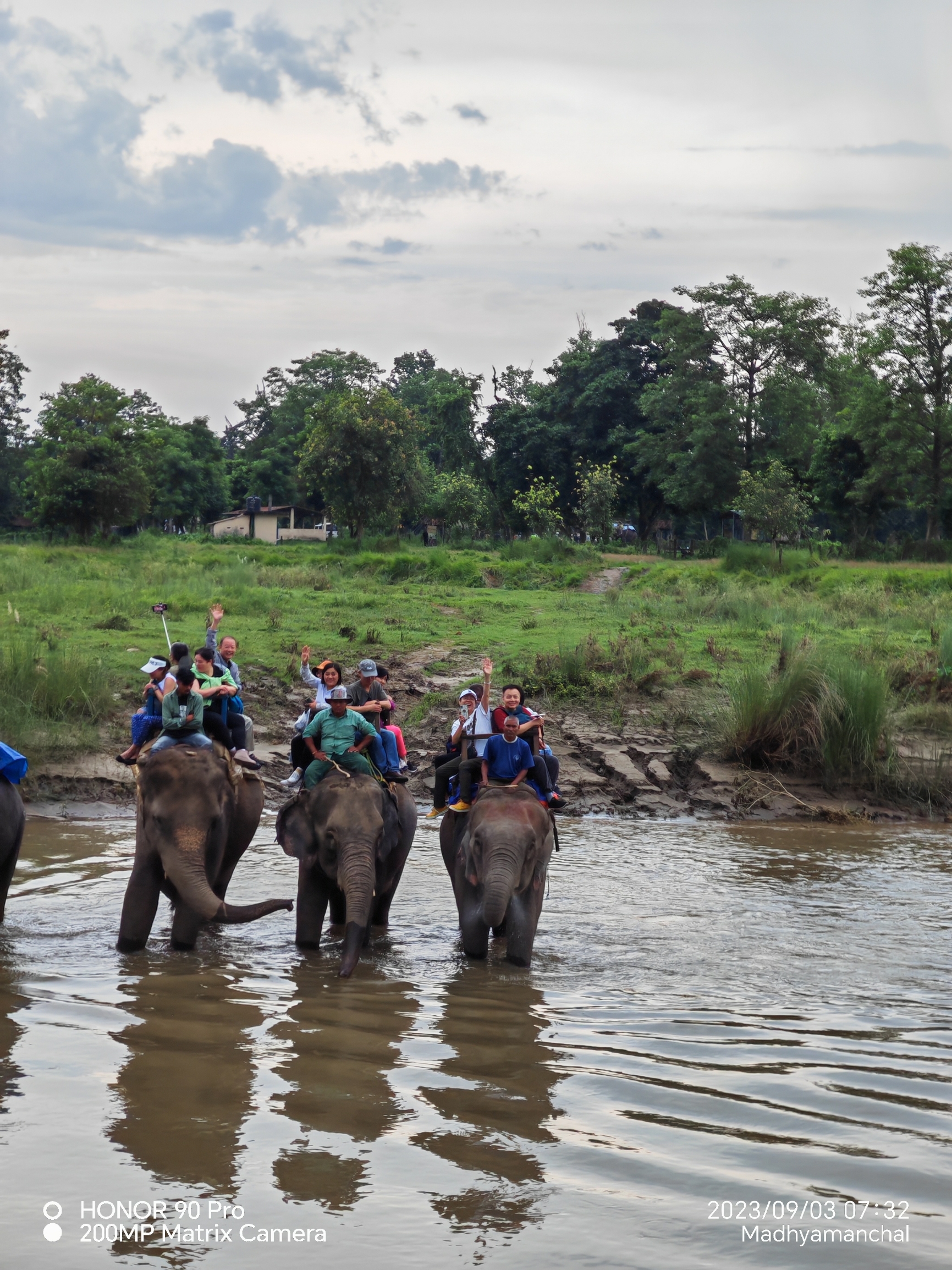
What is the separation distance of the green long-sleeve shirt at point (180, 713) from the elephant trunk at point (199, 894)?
0.85 metres

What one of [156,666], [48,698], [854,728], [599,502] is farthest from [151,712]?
[599,502]

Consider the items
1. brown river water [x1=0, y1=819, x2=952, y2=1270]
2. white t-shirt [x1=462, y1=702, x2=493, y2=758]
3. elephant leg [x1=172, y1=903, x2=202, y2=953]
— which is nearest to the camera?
brown river water [x1=0, y1=819, x2=952, y2=1270]

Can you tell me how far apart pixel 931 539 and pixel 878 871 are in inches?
1453

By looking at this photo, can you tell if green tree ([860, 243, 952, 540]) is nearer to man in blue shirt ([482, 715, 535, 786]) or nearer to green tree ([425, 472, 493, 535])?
green tree ([425, 472, 493, 535])

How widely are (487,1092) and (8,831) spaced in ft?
14.3

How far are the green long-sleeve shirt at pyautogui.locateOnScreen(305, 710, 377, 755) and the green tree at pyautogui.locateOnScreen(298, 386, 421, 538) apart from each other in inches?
1319

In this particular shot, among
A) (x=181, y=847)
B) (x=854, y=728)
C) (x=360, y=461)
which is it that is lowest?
(x=181, y=847)

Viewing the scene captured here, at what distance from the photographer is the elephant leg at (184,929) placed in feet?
26.7

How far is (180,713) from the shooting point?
833 centimetres

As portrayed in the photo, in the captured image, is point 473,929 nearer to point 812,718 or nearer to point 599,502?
point 812,718

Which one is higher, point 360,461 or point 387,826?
point 360,461

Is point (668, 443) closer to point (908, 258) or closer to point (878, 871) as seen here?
point (908, 258)

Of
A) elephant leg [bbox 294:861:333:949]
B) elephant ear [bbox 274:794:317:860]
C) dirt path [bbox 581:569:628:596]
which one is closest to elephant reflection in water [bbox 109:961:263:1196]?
elephant leg [bbox 294:861:333:949]

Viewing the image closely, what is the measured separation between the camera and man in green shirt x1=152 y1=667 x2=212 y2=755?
8312mm
